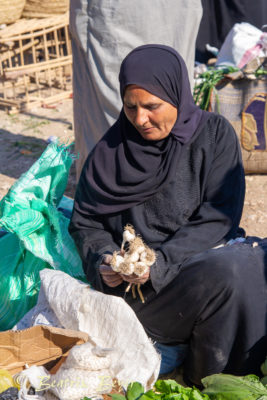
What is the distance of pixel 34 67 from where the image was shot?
703 centimetres

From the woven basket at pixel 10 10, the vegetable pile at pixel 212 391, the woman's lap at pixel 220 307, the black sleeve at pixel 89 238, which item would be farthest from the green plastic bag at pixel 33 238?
the woven basket at pixel 10 10

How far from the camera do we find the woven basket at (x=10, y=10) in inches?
298

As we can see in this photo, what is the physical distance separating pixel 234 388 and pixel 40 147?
4.30 m

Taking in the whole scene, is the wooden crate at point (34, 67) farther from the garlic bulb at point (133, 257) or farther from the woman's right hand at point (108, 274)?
the garlic bulb at point (133, 257)

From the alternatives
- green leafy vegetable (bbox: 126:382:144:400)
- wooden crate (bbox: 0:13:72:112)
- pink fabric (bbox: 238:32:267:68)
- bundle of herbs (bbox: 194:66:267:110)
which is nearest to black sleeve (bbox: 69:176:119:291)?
green leafy vegetable (bbox: 126:382:144:400)

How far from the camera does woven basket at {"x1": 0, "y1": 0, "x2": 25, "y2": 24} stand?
758 cm

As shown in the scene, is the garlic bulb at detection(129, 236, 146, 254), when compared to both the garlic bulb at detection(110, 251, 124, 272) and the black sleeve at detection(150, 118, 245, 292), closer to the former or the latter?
the garlic bulb at detection(110, 251, 124, 272)

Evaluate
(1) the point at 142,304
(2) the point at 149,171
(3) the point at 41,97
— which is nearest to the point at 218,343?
(1) the point at 142,304

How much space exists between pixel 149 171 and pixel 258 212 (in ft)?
6.35

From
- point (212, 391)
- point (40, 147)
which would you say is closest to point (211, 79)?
point (40, 147)

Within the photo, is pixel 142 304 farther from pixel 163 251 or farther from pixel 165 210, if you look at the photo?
pixel 165 210

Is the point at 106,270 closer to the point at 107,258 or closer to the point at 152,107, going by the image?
the point at 107,258

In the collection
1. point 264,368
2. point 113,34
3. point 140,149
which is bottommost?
point 264,368

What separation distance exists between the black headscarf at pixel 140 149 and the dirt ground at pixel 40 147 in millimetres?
1629
